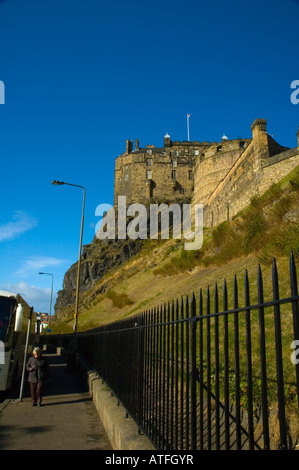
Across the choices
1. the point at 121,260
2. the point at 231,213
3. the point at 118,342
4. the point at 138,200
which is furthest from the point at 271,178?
the point at 138,200

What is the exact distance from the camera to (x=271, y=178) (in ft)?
82.9

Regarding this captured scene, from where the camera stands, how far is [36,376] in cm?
974

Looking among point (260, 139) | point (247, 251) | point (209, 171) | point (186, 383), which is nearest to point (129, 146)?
point (209, 171)

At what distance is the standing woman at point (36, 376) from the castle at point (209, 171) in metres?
19.5

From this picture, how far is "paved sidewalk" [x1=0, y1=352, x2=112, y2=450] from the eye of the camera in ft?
19.9

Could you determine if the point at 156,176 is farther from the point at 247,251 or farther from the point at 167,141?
the point at 247,251

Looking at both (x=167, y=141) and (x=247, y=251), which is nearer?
(x=247, y=251)

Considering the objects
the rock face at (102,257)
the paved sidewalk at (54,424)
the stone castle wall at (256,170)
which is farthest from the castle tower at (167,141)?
the paved sidewalk at (54,424)

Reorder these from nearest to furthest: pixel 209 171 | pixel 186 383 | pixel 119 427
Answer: pixel 186 383
pixel 119 427
pixel 209 171

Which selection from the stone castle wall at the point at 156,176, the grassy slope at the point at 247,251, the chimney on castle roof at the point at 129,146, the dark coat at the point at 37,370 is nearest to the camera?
the dark coat at the point at 37,370

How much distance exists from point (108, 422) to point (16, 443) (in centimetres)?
161

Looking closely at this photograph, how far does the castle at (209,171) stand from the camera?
2622cm

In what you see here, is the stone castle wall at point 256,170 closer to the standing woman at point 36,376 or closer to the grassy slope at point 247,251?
the grassy slope at point 247,251

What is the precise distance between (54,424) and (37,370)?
2.51 meters
